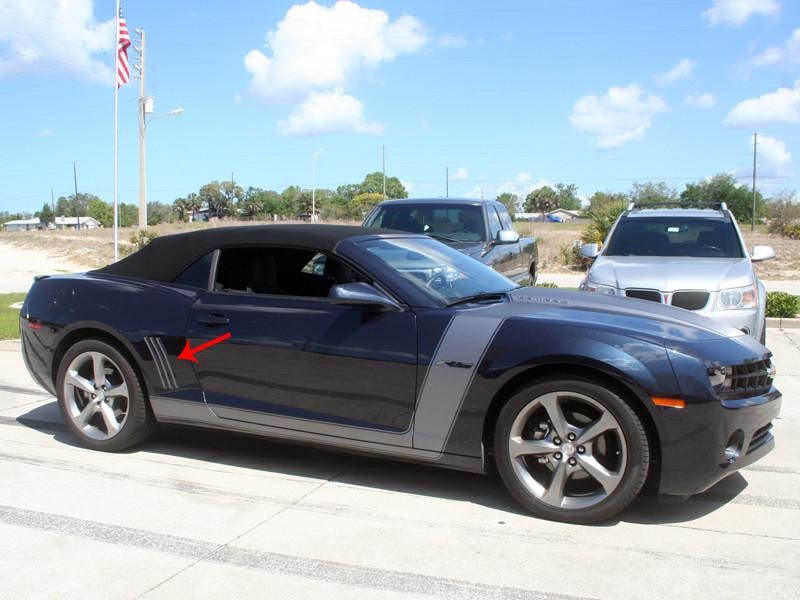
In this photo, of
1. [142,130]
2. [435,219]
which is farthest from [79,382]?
[142,130]

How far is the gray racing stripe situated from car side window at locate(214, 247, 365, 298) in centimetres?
77

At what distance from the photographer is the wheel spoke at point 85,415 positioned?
17.4 ft

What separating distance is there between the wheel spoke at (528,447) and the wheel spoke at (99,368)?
279cm

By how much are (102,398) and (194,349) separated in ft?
2.95

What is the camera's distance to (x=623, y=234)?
9312 millimetres

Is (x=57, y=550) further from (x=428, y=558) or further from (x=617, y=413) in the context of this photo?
(x=617, y=413)

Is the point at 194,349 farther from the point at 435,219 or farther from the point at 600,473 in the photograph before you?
the point at 435,219

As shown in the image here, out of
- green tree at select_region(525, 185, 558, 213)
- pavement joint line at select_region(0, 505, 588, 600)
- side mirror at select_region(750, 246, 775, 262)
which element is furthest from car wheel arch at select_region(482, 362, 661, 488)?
green tree at select_region(525, 185, 558, 213)

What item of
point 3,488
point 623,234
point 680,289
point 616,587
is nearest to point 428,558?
point 616,587

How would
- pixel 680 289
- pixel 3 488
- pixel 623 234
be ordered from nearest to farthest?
pixel 3 488 < pixel 680 289 < pixel 623 234

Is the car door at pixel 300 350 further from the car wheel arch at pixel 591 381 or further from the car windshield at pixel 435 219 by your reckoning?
the car windshield at pixel 435 219

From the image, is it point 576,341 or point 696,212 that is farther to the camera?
point 696,212

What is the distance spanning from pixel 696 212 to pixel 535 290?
17.2 ft

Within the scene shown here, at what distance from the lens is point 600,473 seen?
12.9 feet
